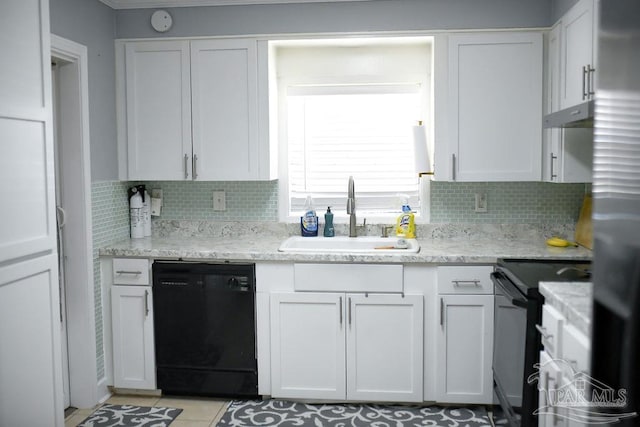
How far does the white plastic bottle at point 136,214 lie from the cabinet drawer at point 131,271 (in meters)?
0.39

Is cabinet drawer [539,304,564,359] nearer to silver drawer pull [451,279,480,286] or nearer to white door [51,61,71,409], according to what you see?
silver drawer pull [451,279,480,286]

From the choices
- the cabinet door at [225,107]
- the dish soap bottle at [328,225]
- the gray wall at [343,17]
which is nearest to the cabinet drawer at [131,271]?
the cabinet door at [225,107]

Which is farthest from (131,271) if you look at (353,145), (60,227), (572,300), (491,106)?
(572,300)

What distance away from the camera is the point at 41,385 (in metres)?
2.29

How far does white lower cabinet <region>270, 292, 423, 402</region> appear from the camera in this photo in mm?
3059

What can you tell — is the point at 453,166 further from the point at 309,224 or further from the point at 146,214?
the point at 146,214

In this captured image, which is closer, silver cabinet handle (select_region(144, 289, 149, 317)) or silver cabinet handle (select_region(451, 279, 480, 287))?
silver cabinet handle (select_region(451, 279, 480, 287))

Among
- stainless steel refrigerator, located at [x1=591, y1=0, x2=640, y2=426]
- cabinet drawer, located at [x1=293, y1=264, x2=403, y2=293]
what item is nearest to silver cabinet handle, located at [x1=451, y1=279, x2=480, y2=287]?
cabinet drawer, located at [x1=293, y1=264, x2=403, y2=293]

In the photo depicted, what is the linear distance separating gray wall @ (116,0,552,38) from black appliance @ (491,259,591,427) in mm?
1352

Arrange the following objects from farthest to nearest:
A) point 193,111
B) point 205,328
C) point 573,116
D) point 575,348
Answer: point 193,111, point 205,328, point 573,116, point 575,348

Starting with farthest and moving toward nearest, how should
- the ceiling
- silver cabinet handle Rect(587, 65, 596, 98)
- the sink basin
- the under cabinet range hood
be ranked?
the sink basin, the ceiling, silver cabinet handle Rect(587, 65, 596, 98), the under cabinet range hood

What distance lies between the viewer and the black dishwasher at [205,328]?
314 cm

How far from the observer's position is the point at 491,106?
10.6 feet

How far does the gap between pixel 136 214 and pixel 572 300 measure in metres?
2.63
